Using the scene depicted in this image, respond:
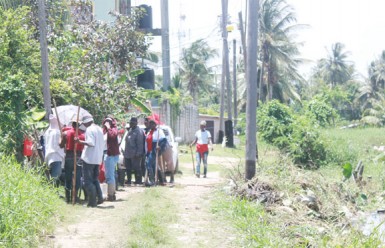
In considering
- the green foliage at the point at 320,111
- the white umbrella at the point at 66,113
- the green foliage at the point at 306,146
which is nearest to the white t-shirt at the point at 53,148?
the white umbrella at the point at 66,113

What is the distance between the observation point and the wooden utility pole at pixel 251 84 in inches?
525

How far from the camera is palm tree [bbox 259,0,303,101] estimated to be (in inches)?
1666

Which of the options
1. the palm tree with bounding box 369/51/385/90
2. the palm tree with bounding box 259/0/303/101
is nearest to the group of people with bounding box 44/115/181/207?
the palm tree with bounding box 259/0/303/101

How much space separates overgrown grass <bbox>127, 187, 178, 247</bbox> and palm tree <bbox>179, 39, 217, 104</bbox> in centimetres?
4389

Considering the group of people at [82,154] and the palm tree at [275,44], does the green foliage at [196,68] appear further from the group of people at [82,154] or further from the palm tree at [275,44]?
the group of people at [82,154]

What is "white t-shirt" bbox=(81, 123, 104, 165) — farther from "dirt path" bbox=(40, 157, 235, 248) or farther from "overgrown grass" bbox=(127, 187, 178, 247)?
"overgrown grass" bbox=(127, 187, 178, 247)

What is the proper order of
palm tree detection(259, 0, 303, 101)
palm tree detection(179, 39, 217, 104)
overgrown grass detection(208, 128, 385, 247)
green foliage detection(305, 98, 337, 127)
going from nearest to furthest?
1. overgrown grass detection(208, 128, 385, 247)
2. green foliage detection(305, 98, 337, 127)
3. palm tree detection(259, 0, 303, 101)
4. palm tree detection(179, 39, 217, 104)

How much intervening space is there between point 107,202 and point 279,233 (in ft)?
13.9

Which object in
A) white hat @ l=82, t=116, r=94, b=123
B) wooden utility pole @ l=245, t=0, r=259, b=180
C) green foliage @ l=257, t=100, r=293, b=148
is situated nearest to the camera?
white hat @ l=82, t=116, r=94, b=123

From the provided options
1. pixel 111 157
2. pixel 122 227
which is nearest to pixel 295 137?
pixel 111 157

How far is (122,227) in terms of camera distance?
373 inches

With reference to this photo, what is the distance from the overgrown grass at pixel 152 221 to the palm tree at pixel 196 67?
43890 millimetres

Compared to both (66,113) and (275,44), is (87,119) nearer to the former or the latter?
(66,113)

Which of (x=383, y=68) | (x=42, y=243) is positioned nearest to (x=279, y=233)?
(x=42, y=243)
